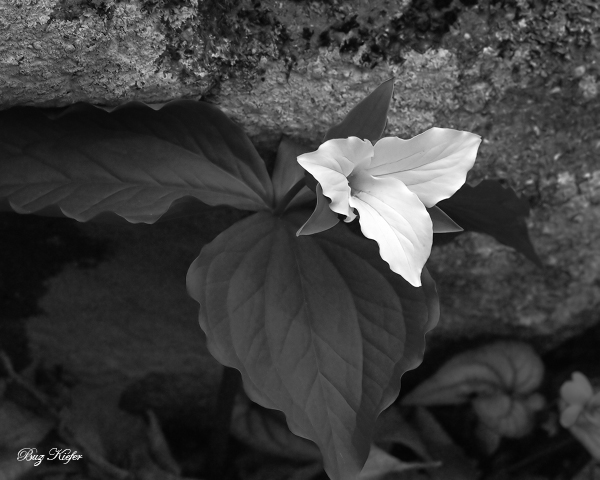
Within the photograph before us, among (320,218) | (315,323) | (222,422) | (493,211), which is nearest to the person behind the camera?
(320,218)

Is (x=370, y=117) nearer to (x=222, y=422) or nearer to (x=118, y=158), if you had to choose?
(x=118, y=158)

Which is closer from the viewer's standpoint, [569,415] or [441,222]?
[441,222]

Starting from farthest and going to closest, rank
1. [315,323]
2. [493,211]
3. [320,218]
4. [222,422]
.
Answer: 1. [222,422]
2. [493,211]
3. [315,323]
4. [320,218]

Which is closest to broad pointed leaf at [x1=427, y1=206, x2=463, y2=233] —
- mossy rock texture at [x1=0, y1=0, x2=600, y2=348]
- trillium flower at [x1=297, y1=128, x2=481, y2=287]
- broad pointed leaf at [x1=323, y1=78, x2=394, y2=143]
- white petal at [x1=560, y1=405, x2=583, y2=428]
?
trillium flower at [x1=297, y1=128, x2=481, y2=287]

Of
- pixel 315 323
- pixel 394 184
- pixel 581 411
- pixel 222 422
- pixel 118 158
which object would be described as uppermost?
pixel 394 184

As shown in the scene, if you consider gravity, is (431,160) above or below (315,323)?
above

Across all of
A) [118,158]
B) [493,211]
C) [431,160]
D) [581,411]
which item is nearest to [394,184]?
[431,160]

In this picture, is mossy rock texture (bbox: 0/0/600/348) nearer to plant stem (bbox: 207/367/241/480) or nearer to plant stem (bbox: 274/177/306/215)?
plant stem (bbox: 274/177/306/215)
